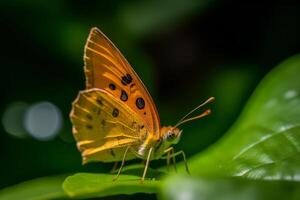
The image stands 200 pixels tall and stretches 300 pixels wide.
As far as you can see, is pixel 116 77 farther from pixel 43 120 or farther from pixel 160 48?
pixel 160 48

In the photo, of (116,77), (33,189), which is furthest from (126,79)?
(33,189)

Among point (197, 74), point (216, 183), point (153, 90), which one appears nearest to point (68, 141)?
point (153, 90)

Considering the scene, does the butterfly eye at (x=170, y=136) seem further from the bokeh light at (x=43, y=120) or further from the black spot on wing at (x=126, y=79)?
the bokeh light at (x=43, y=120)

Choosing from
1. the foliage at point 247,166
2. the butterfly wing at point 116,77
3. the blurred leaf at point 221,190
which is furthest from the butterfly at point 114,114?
the blurred leaf at point 221,190

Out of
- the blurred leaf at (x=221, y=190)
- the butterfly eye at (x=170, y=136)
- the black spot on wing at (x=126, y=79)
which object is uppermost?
the black spot on wing at (x=126, y=79)

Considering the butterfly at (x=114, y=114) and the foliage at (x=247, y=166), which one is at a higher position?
the butterfly at (x=114, y=114)

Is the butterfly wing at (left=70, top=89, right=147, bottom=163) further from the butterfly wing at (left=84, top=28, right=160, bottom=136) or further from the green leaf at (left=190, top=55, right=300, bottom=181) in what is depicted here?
the green leaf at (left=190, top=55, right=300, bottom=181)
